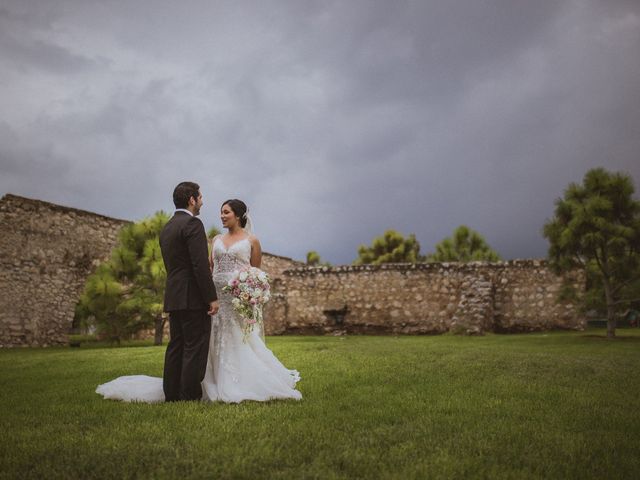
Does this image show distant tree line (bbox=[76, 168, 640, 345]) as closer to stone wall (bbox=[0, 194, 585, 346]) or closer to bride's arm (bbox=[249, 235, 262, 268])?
stone wall (bbox=[0, 194, 585, 346])

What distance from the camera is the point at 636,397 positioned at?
175 inches

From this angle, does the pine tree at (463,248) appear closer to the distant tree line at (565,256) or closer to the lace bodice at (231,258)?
the distant tree line at (565,256)

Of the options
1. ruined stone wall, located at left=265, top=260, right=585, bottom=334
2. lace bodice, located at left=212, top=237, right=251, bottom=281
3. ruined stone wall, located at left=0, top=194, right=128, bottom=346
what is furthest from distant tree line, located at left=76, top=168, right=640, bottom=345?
lace bodice, located at left=212, top=237, right=251, bottom=281

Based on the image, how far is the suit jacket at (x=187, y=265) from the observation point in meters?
4.27

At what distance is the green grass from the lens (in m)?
2.48

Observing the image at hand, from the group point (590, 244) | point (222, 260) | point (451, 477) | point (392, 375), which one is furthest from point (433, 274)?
Answer: point (451, 477)

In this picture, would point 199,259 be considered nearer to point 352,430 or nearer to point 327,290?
point 352,430

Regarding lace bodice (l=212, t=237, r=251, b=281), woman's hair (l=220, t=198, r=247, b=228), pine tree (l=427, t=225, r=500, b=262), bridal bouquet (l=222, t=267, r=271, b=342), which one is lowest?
bridal bouquet (l=222, t=267, r=271, b=342)

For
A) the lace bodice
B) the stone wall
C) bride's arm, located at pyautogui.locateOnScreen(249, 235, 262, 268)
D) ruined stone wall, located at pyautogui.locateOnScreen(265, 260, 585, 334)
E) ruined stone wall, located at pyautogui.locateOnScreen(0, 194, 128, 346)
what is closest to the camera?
the lace bodice

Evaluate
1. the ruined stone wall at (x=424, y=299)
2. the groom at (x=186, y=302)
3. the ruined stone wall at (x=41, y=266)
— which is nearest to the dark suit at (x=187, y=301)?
the groom at (x=186, y=302)

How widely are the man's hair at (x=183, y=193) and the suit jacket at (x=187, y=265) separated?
0.14 metres

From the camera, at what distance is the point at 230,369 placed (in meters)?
4.57

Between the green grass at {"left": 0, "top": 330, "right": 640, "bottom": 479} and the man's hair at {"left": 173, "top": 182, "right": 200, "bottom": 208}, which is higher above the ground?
the man's hair at {"left": 173, "top": 182, "right": 200, "bottom": 208}

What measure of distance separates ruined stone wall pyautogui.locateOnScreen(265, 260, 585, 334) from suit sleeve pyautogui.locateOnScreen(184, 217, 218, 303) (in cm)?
1180
